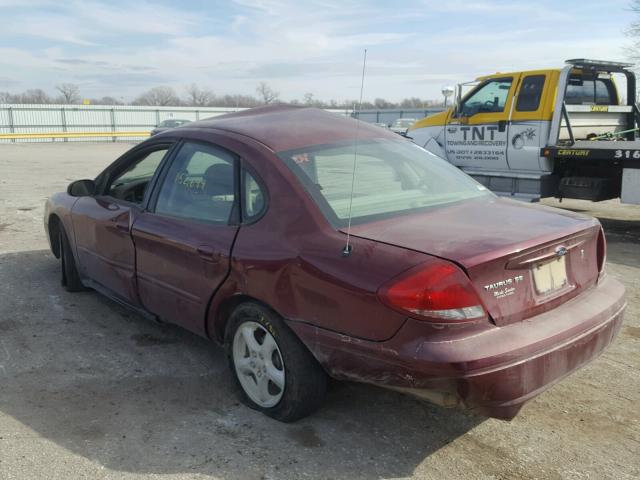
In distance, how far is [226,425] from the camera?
316 centimetres

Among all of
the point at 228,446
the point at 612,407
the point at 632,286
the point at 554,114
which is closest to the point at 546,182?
the point at 554,114

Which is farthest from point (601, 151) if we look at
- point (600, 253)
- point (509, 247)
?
point (509, 247)

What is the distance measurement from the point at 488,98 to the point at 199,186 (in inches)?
287

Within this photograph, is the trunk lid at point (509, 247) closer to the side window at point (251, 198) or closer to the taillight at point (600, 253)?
the taillight at point (600, 253)

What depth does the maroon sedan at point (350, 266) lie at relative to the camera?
252 cm

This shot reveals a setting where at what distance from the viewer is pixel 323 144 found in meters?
3.54

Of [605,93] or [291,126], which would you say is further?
[605,93]

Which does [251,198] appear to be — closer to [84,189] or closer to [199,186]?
[199,186]

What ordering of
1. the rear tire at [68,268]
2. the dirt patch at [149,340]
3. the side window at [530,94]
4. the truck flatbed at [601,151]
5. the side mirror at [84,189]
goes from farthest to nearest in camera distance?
the side window at [530,94] < the truck flatbed at [601,151] < the rear tire at [68,268] < the side mirror at [84,189] < the dirt patch at [149,340]

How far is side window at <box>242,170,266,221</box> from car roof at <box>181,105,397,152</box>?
23 centimetres

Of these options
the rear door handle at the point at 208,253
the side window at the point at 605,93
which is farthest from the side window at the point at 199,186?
the side window at the point at 605,93

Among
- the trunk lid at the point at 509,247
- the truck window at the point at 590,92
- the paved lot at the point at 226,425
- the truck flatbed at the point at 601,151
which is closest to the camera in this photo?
the trunk lid at the point at 509,247

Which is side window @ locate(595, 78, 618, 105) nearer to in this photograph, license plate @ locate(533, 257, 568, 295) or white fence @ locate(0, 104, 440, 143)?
license plate @ locate(533, 257, 568, 295)

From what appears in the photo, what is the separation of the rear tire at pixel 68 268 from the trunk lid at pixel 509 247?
130 inches
